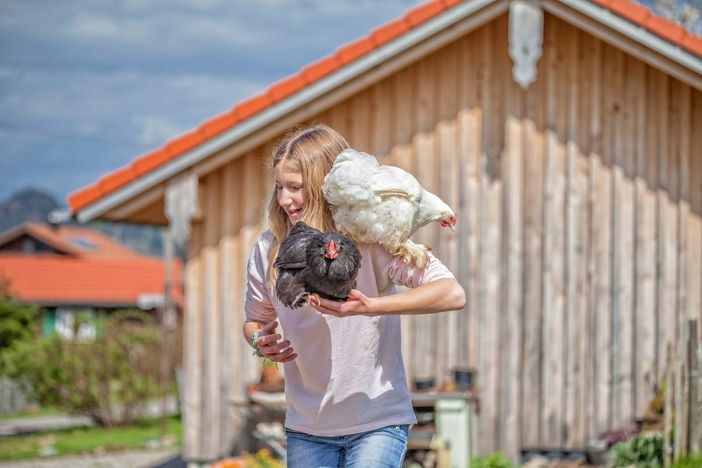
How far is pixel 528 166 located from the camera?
10.2m

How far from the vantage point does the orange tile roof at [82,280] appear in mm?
41312

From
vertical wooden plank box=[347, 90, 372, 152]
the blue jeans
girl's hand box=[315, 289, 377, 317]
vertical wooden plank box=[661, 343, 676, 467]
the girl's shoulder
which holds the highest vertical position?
vertical wooden plank box=[347, 90, 372, 152]

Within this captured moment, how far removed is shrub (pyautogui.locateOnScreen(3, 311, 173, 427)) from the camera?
66.1ft

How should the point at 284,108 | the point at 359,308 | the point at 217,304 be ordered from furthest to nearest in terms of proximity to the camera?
the point at 217,304 → the point at 284,108 → the point at 359,308

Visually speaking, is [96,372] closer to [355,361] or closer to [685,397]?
[685,397]

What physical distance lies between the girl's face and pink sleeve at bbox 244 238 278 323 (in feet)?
0.84

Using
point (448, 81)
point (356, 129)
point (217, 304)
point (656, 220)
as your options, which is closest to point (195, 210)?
point (217, 304)

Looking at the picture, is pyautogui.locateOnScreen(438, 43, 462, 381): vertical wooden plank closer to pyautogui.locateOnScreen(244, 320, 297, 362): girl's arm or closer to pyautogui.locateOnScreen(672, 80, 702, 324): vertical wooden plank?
pyautogui.locateOnScreen(672, 80, 702, 324): vertical wooden plank

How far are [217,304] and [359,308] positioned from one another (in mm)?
7080

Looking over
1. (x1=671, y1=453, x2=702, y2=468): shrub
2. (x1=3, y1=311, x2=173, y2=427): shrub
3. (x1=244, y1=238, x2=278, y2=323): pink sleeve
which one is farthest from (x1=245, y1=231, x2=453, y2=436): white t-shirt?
(x1=3, y1=311, x2=173, y2=427): shrub

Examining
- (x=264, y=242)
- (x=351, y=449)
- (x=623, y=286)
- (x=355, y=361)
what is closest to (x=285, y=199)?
(x=264, y=242)

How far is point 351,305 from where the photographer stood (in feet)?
11.8

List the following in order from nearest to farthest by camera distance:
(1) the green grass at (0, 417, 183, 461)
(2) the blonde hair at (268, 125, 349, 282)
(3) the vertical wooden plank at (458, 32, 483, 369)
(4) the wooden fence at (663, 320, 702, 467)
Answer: (2) the blonde hair at (268, 125, 349, 282) < (4) the wooden fence at (663, 320, 702, 467) < (3) the vertical wooden plank at (458, 32, 483, 369) < (1) the green grass at (0, 417, 183, 461)

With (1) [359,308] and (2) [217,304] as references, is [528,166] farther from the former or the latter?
(1) [359,308]
